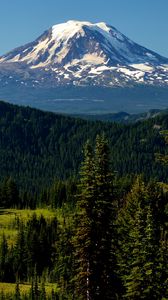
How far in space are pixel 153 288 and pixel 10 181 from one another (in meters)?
151

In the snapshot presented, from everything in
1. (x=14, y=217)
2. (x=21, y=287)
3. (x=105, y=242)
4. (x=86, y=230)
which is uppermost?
(x=86, y=230)

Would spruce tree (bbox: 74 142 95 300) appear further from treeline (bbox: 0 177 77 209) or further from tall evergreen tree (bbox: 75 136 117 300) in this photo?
treeline (bbox: 0 177 77 209)

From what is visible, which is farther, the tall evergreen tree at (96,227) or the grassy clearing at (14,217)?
the grassy clearing at (14,217)

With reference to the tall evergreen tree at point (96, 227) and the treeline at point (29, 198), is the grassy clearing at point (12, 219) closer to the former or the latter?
the treeline at point (29, 198)

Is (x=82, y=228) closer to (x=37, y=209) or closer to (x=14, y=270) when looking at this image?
(x=14, y=270)

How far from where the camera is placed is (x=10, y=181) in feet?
627

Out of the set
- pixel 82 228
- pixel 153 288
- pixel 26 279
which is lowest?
pixel 26 279

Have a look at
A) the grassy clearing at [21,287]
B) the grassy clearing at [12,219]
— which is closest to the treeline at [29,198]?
the grassy clearing at [12,219]

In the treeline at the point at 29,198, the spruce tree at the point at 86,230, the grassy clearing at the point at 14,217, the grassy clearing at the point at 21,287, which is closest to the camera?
the spruce tree at the point at 86,230

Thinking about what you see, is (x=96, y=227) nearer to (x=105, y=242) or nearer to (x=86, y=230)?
(x=86, y=230)

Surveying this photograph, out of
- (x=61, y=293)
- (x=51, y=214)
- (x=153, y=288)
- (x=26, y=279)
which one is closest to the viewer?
(x=153, y=288)

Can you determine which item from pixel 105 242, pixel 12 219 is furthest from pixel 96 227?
pixel 12 219

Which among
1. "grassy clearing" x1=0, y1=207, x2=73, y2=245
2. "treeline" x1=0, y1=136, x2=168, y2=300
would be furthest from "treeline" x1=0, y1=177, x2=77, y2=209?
"treeline" x1=0, y1=136, x2=168, y2=300

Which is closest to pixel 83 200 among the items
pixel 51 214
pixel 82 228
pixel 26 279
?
pixel 82 228
